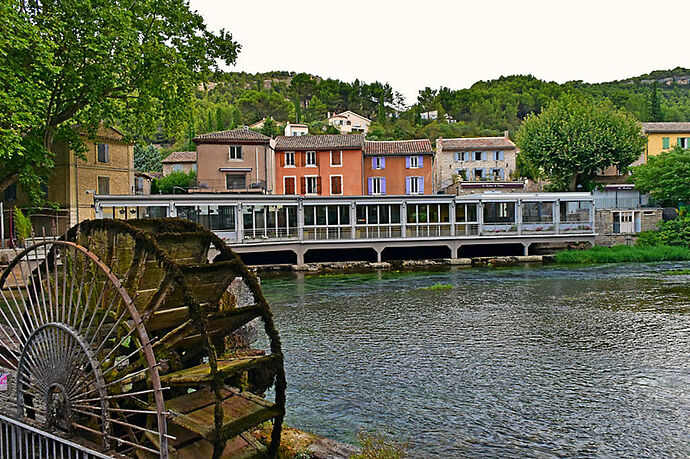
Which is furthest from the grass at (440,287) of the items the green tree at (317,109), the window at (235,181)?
the green tree at (317,109)

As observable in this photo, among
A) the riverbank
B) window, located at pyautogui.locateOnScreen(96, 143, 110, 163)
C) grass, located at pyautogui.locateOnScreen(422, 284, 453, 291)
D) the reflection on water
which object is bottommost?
the reflection on water

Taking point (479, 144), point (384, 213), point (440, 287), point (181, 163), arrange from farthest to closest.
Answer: point (181, 163), point (479, 144), point (384, 213), point (440, 287)

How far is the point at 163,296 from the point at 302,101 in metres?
130

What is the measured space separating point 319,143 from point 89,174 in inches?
745

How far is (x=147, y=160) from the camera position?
67.9 m

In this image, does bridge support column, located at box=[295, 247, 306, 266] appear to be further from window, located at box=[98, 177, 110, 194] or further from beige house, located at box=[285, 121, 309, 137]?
beige house, located at box=[285, 121, 309, 137]

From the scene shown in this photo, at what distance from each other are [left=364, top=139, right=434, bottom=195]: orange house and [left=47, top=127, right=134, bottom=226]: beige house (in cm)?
2052

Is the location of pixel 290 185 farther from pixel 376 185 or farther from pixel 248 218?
pixel 248 218

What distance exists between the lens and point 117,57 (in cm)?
2214

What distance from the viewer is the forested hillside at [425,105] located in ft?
290

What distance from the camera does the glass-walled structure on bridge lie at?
3111 cm

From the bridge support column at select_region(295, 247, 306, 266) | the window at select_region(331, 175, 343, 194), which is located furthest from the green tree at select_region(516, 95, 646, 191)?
the bridge support column at select_region(295, 247, 306, 266)

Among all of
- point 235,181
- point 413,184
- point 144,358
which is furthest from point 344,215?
point 144,358

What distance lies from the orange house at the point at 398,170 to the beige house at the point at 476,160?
5.66 metres
